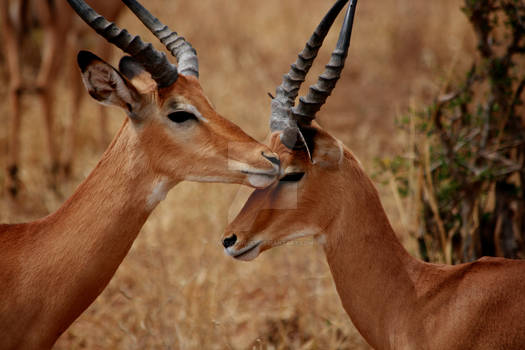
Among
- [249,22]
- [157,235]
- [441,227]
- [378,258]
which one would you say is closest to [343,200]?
[378,258]

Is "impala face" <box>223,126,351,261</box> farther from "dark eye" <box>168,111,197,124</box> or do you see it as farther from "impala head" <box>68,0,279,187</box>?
"dark eye" <box>168,111,197,124</box>

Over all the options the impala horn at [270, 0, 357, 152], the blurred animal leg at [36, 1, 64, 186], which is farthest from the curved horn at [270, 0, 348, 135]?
the blurred animal leg at [36, 1, 64, 186]

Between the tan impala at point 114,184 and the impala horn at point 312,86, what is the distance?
166 millimetres

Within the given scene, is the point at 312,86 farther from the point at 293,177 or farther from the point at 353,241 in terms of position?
the point at 353,241

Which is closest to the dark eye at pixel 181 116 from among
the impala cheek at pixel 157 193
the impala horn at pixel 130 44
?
the impala horn at pixel 130 44

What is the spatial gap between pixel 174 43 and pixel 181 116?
555mm

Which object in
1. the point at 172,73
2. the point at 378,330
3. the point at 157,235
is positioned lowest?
the point at 157,235

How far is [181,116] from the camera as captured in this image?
3.02 meters

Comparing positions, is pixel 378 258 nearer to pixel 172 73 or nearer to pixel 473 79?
pixel 172 73

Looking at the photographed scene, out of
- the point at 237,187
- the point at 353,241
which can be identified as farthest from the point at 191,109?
the point at 237,187

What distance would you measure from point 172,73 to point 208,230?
325 centimetres

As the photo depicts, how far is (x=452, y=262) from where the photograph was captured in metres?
4.39

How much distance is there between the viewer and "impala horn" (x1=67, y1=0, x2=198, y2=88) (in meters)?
2.80

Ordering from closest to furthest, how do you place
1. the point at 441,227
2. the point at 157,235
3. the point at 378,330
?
the point at 378,330, the point at 441,227, the point at 157,235
